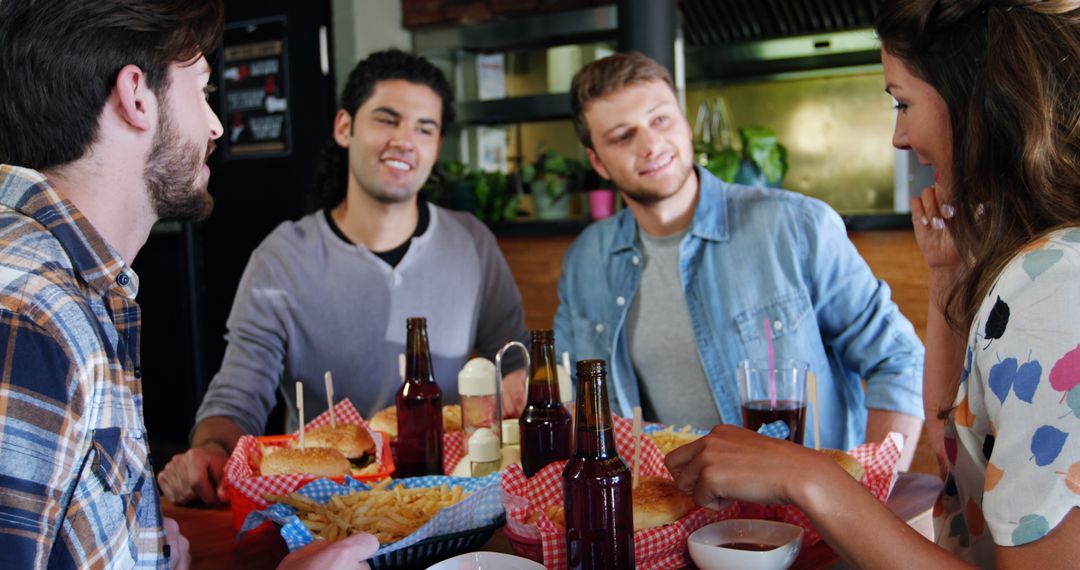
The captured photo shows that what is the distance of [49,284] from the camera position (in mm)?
1000

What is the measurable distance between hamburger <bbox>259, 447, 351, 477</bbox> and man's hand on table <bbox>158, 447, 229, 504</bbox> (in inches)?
8.1

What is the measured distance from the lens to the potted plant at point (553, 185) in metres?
4.05

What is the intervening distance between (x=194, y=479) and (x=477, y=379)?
52cm

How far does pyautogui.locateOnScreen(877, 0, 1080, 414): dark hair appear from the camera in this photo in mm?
1093

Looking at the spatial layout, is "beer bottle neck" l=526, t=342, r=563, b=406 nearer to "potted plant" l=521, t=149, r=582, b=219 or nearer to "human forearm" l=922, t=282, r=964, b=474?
"human forearm" l=922, t=282, r=964, b=474

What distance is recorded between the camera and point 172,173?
1.32 m

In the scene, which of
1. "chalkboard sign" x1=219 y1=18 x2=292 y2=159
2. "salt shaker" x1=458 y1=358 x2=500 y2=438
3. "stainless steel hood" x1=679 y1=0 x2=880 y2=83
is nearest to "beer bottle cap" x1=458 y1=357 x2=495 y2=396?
"salt shaker" x1=458 y1=358 x2=500 y2=438

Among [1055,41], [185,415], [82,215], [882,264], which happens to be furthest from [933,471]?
[185,415]

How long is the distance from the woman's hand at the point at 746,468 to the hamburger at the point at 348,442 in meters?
0.63

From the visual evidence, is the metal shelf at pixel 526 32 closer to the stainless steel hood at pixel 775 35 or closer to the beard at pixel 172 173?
the stainless steel hood at pixel 775 35

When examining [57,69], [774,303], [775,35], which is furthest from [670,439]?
[775,35]

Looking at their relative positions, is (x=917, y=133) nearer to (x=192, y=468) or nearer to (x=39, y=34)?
(x=39, y=34)

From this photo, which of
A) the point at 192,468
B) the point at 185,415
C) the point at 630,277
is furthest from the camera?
the point at 185,415

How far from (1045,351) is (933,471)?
7.61ft
